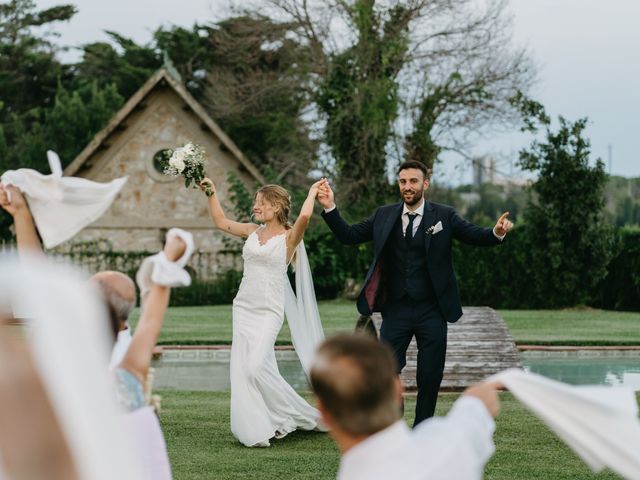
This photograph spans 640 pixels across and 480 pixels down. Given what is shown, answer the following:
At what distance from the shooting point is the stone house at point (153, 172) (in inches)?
1233

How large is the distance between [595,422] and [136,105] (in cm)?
2884

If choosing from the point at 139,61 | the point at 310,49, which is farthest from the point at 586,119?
the point at 139,61

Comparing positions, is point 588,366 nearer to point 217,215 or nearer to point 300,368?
point 300,368

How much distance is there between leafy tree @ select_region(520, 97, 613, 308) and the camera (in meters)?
25.5

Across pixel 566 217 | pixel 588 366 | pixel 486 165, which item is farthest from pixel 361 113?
pixel 588 366

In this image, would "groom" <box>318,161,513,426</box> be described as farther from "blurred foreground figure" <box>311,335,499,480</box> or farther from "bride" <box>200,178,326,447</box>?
"blurred foreground figure" <box>311,335,499,480</box>

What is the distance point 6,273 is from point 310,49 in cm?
3197

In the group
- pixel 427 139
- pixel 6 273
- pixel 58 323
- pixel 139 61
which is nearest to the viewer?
pixel 58 323

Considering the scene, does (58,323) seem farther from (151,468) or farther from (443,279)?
(443,279)

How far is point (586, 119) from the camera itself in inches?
1004

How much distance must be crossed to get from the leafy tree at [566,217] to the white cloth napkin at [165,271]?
22.5 meters

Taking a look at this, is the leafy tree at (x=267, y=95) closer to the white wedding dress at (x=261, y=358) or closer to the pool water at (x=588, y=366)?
the pool water at (x=588, y=366)

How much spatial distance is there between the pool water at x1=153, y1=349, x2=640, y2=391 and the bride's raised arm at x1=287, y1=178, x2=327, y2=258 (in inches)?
151

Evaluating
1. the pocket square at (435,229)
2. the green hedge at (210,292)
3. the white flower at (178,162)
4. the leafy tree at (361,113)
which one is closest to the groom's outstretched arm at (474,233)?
the pocket square at (435,229)
